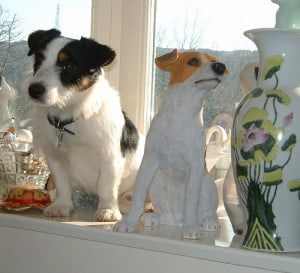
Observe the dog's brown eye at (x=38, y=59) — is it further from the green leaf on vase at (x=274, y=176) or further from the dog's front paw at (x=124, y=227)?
the green leaf on vase at (x=274, y=176)

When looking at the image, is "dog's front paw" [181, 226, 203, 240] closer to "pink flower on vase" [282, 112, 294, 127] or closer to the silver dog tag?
"pink flower on vase" [282, 112, 294, 127]

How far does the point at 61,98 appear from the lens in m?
1.35

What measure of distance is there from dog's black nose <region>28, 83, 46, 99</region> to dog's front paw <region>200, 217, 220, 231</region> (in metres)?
0.47

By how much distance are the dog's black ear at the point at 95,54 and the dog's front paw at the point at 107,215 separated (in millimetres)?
352

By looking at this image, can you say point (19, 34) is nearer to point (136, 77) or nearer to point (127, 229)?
point (136, 77)

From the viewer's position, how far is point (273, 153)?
0.91 m

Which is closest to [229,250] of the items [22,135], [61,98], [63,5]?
[61,98]

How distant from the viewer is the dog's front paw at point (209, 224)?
117 centimetres

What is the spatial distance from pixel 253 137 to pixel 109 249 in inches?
14.7

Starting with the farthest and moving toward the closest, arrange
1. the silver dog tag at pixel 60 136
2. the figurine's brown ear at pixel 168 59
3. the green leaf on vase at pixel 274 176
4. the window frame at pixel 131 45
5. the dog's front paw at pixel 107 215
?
the window frame at pixel 131 45 < the silver dog tag at pixel 60 136 < the dog's front paw at pixel 107 215 < the figurine's brown ear at pixel 168 59 < the green leaf on vase at pixel 274 176

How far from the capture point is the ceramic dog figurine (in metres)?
1.12

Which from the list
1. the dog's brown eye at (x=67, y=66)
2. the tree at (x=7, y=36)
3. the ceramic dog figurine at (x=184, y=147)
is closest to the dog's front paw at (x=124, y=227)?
the ceramic dog figurine at (x=184, y=147)

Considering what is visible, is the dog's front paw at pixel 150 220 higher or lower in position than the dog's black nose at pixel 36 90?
lower

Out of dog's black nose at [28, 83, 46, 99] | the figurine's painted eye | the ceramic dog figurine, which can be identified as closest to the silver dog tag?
dog's black nose at [28, 83, 46, 99]
